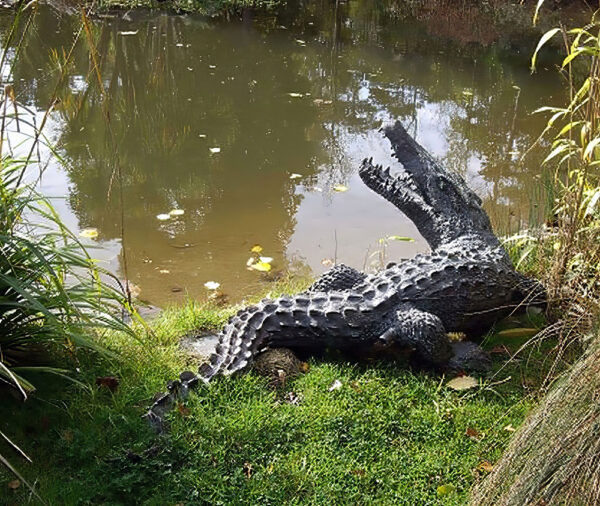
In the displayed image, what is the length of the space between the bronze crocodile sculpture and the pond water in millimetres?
1075

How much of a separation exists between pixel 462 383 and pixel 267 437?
1083mm

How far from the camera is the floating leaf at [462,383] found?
10.9ft

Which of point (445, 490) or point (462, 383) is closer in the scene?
point (445, 490)

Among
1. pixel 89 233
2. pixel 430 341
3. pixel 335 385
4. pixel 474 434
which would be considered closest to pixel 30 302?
pixel 335 385

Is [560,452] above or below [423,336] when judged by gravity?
above

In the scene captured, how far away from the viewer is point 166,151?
7.33 metres

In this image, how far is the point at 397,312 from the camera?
3.60m

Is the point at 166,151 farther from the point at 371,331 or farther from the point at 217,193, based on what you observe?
the point at 371,331

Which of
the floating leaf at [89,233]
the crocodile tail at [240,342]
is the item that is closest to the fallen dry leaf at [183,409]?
the crocodile tail at [240,342]

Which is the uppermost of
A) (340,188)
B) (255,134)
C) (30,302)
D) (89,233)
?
(30,302)

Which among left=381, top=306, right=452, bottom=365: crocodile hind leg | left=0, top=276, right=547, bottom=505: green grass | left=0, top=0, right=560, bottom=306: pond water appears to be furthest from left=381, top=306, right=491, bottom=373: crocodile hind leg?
left=0, top=0, right=560, bottom=306: pond water

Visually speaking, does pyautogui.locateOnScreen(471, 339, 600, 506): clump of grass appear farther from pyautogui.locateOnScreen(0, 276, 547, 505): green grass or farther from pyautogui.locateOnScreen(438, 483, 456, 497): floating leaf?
pyautogui.locateOnScreen(0, 276, 547, 505): green grass

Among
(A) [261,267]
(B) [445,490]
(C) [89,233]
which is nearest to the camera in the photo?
(B) [445,490]

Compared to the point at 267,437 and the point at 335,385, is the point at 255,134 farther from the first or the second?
the point at 267,437
